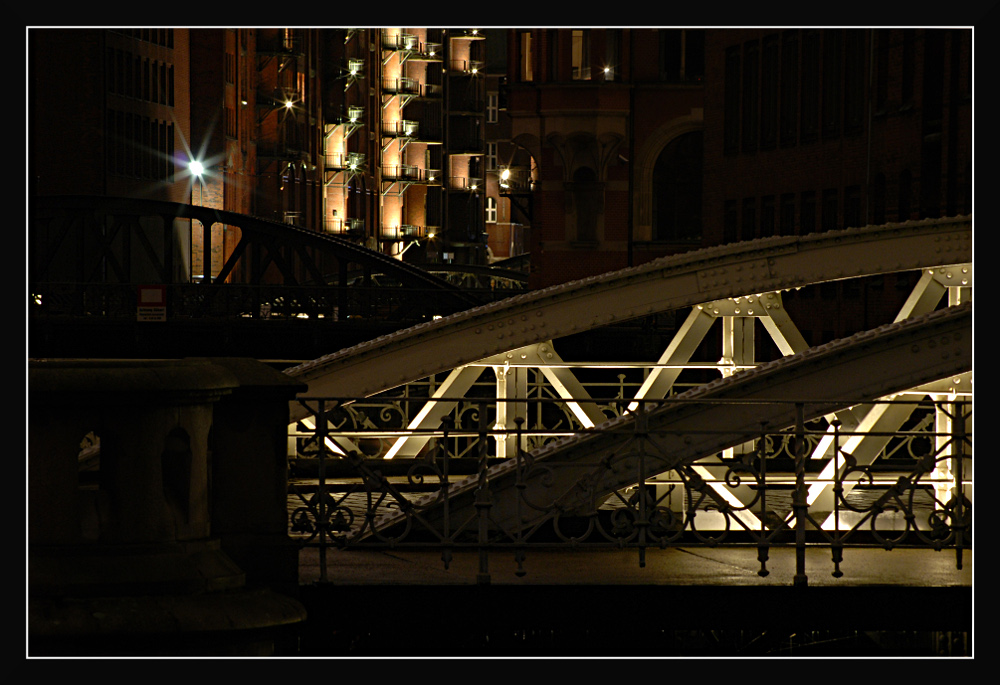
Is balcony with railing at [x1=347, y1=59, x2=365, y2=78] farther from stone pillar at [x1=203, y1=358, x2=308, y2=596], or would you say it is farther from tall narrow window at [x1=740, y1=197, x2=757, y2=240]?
stone pillar at [x1=203, y1=358, x2=308, y2=596]

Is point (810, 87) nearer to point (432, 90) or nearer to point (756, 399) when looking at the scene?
point (756, 399)

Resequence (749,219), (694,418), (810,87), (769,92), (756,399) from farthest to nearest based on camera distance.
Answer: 1. (749,219)
2. (769,92)
3. (810,87)
4. (694,418)
5. (756,399)

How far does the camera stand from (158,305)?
90.1ft

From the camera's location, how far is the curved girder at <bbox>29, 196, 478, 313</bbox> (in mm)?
37188

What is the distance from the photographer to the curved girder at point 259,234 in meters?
37.2

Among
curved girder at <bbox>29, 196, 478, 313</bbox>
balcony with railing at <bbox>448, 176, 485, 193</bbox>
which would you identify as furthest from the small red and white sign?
balcony with railing at <bbox>448, 176, 485, 193</bbox>

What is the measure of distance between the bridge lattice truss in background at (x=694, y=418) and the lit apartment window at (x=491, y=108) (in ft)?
249

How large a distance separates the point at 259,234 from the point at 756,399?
1281 inches

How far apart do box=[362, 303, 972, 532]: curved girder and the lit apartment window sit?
83.9 m

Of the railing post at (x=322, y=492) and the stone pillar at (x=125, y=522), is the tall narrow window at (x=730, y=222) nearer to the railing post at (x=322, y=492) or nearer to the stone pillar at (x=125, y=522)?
the railing post at (x=322, y=492)

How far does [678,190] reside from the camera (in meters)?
35.4

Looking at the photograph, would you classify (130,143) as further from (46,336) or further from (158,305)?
(158,305)

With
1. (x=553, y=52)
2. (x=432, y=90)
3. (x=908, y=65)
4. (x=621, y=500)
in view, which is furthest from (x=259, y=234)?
(x=432, y=90)

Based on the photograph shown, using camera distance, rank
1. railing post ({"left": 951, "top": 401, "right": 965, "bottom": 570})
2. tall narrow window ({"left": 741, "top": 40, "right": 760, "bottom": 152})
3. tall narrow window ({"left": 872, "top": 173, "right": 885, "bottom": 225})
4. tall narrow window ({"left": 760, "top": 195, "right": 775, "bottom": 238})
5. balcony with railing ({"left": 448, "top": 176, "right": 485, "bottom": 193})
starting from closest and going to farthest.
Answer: railing post ({"left": 951, "top": 401, "right": 965, "bottom": 570}) → tall narrow window ({"left": 872, "top": 173, "right": 885, "bottom": 225}) → tall narrow window ({"left": 760, "top": 195, "right": 775, "bottom": 238}) → tall narrow window ({"left": 741, "top": 40, "right": 760, "bottom": 152}) → balcony with railing ({"left": 448, "top": 176, "right": 485, "bottom": 193})
